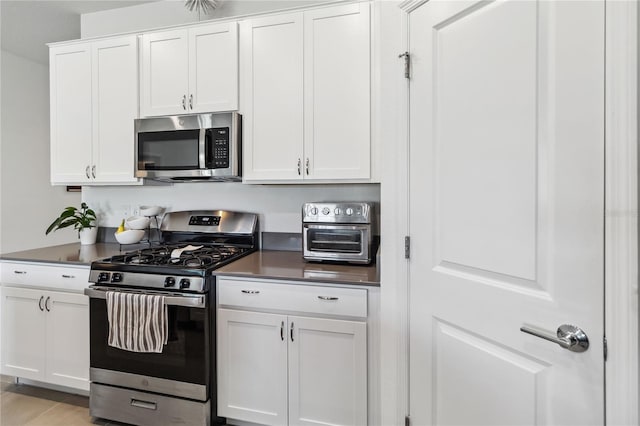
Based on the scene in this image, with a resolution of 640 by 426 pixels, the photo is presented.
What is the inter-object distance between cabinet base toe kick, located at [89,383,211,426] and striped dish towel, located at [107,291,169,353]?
28 cm

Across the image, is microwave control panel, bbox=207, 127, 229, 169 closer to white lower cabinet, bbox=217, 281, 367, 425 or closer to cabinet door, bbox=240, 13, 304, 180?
cabinet door, bbox=240, 13, 304, 180

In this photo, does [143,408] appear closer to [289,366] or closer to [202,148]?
[289,366]

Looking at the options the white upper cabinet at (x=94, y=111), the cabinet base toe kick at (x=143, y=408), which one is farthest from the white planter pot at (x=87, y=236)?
the cabinet base toe kick at (x=143, y=408)

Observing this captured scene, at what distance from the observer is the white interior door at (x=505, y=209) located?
0.89 meters

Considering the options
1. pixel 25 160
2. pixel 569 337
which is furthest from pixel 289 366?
pixel 25 160

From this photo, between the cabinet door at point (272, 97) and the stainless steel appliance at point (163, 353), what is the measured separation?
66cm

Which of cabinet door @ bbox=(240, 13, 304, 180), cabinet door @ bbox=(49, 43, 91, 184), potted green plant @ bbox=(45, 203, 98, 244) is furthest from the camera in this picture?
potted green plant @ bbox=(45, 203, 98, 244)

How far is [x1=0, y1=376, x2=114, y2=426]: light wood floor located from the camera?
205cm

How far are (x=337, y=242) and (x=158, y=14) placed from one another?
7.29ft

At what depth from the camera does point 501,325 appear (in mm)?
1094

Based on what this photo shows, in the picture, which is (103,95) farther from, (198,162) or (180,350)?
(180,350)

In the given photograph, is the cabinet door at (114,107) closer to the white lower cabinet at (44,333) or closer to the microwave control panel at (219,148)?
the microwave control panel at (219,148)

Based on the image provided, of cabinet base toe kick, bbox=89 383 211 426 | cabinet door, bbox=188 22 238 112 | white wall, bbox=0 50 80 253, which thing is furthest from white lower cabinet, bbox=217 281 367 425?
white wall, bbox=0 50 80 253

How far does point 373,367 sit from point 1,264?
243 centimetres
